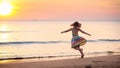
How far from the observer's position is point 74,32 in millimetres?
15125

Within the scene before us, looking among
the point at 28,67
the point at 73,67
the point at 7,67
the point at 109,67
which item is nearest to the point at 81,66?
the point at 73,67

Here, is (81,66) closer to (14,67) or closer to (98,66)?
(98,66)

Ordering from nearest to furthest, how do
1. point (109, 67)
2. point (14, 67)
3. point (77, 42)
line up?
point (109, 67)
point (14, 67)
point (77, 42)

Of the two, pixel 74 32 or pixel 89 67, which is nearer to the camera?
pixel 89 67

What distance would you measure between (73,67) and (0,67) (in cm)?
317

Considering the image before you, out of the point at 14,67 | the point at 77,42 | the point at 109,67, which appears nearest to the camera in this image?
the point at 109,67

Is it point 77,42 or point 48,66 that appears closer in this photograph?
point 48,66

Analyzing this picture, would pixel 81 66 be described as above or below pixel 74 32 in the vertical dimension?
below

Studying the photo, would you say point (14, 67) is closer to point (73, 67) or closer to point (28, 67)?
point (28, 67)

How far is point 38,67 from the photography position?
12.0 meters

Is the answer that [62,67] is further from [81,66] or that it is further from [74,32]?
[74,32]

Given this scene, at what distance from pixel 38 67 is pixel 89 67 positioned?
2.12 m

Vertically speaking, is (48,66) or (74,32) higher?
(74,32)

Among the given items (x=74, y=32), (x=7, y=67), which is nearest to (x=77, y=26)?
(x=74, y=32)
